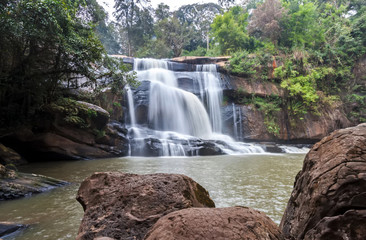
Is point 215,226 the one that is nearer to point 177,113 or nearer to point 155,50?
point 177,113

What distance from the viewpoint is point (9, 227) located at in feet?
6.68

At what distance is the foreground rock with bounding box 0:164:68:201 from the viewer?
10.2ft

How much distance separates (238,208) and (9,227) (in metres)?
2.24

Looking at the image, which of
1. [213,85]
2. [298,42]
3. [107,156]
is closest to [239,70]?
[213,85]

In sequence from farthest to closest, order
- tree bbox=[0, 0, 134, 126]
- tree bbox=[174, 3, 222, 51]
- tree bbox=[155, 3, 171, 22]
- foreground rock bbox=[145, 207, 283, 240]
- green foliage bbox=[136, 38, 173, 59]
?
tree bbox=[174, 3, 222, 51] < tree bbox=[155, 3, 171, 22] < green foliage bbox=[136, 38, 173, 59] < tree bbox=[0, 0, 134, 126] < foreground rock bbox=[145, 207, 283, 240]

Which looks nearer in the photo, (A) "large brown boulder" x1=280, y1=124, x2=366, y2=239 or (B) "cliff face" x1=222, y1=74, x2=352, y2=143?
(A) "large brown boulder" x1=280, y1=124, x2=366, y2=239

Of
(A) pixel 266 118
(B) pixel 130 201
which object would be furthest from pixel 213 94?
(B) pixel 130 201

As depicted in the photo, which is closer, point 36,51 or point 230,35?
point 36,51

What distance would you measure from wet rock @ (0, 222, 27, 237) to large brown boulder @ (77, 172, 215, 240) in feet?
2.52

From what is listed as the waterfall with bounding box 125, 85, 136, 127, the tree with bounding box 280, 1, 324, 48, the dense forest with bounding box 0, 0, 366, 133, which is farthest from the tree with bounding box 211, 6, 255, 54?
the waterfall with bounding box 125, 85, 136, 127

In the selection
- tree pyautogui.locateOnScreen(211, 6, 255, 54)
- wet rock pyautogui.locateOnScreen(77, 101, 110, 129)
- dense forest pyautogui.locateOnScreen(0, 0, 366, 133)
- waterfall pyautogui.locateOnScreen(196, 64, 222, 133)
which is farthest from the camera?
tree pyautogui.locateOnScreen(211, 6, 255, 54)

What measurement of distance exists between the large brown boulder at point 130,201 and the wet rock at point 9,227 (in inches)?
30.3

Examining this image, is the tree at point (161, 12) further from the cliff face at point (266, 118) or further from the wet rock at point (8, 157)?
the wet rock at point (8, 157)

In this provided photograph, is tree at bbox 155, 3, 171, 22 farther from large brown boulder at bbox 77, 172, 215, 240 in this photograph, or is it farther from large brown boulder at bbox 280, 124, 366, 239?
large brown boulder at bbox 280, 124, 366, 239
